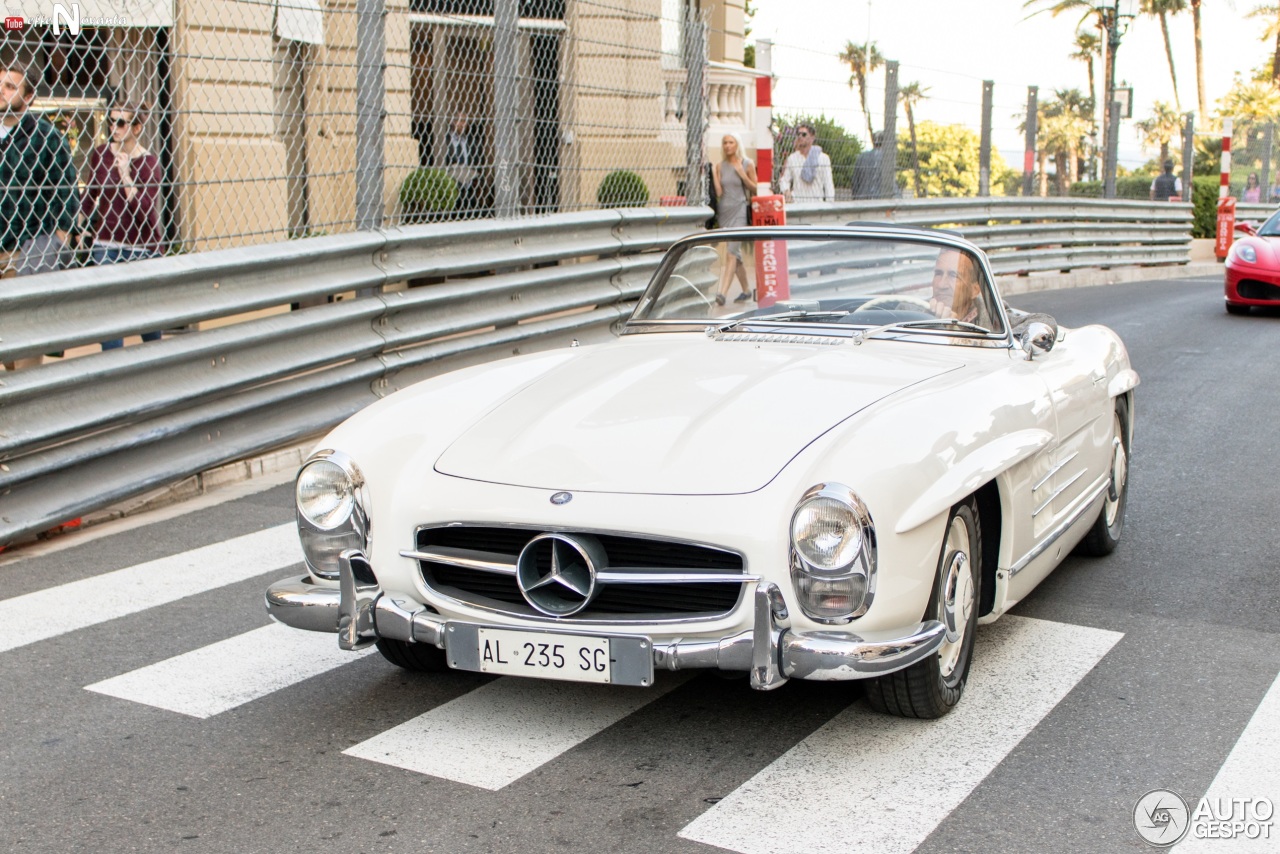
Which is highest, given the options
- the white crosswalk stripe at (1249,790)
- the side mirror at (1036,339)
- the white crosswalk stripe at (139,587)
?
the side mirror at (1036,339)

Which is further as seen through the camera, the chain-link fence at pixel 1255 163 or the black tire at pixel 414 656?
the chain-link fence at pixel 1255 163

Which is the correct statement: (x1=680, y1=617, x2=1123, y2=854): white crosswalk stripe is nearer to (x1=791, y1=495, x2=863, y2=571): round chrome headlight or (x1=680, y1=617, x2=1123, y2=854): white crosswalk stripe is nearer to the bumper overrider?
Answer: the bumper overrider

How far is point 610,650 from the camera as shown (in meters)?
3.58

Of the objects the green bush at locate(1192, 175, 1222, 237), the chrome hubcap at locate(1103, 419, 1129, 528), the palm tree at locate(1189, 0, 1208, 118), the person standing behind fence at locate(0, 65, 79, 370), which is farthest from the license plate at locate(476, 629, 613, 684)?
the palm tree at locate(1189, 0, 1208, 118)

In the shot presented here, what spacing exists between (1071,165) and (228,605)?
103 m

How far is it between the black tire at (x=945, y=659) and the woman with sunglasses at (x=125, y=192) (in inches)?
171

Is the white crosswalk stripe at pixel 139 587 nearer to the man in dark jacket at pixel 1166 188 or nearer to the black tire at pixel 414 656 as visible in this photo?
the black tire at pixel 414 656

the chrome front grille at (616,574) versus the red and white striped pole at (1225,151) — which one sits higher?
the red and white striped pole at (1225,151)

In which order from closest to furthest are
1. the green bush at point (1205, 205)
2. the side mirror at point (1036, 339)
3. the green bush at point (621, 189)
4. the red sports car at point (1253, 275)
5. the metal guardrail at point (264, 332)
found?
the side mirror at point (1036, 339), the metal guardrail at point (264, 332), the green bush at point (621, 189), the red sports car at point (1253, 275), the green bush at point (1205, 205)

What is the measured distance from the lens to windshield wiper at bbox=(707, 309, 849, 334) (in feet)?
17.0

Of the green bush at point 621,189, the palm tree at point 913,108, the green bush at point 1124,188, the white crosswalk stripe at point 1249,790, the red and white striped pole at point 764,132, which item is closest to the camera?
the white crosswalk stripe at point 1249,790

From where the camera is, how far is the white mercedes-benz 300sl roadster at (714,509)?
11.7 feet

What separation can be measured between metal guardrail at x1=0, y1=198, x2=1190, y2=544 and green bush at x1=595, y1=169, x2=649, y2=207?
0.24m

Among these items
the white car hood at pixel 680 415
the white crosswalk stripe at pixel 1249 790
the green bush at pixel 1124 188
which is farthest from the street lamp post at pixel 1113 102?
the white crosswalk stripe at pixel 1249 790
